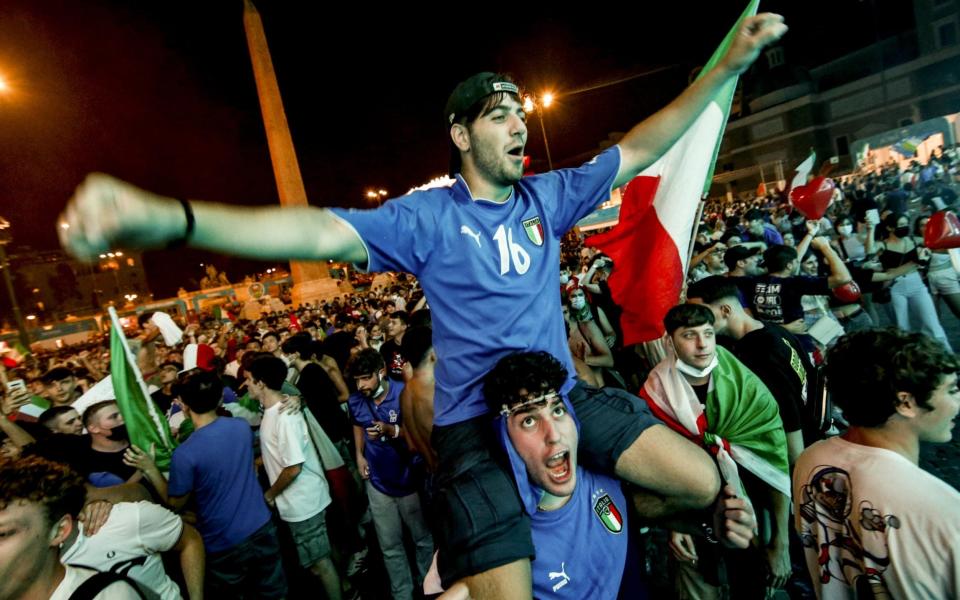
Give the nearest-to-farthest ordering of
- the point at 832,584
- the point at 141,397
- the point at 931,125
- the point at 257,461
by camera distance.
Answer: the point at 832,584 < the point at 141,397 < the point at 257,461 < the point at 931,125

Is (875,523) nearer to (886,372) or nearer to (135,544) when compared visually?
(886,372)

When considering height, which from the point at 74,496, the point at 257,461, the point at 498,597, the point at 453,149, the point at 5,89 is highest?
the point at 5,89

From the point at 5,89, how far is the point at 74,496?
46.5 ft

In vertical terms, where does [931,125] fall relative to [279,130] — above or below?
below

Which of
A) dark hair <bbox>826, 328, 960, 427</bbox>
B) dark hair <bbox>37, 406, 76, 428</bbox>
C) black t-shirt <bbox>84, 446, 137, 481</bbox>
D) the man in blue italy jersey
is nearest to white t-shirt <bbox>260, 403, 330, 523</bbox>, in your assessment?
black t-shirt <bbox>84, 446, 137, 481</bbox>

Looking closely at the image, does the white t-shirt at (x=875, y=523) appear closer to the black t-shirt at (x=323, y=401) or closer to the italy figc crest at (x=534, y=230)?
the italy figc crest at (x=534, y=230)

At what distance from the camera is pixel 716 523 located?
2189 mm

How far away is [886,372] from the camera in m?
2.25

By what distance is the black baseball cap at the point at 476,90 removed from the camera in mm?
2324

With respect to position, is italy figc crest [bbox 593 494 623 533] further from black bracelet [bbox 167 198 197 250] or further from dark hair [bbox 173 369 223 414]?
dark hair [bbox 173 369 223 414]

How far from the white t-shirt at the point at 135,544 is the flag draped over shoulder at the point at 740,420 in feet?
12.1

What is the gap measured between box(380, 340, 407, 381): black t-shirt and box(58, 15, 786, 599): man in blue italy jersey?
320cm

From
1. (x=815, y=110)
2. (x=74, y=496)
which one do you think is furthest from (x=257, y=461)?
(x=815, y=110)

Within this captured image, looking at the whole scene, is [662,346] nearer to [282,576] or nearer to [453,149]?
[453,149]
